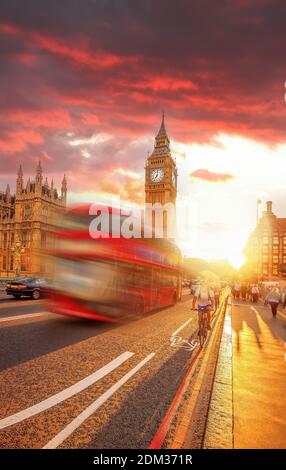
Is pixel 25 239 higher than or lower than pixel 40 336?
higher

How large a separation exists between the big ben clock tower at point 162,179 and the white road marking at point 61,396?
98.9 meters

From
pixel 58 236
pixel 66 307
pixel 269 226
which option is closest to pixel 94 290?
pixel 66 307

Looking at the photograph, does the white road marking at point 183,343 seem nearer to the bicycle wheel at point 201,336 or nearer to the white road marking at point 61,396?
the bicycle wheel at point 201,336

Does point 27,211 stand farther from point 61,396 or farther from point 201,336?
point 61,396

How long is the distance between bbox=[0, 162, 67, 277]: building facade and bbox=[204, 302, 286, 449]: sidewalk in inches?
2481

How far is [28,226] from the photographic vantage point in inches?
2817

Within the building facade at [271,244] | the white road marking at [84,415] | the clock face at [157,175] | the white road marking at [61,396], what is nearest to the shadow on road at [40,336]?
the white road marking at [61,396]

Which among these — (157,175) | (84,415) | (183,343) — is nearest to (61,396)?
(84,415)

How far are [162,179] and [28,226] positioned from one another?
5375 cm

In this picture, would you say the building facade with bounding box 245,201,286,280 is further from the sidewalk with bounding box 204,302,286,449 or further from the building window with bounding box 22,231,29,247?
the sidewalk with bounding box 204,302,286,449

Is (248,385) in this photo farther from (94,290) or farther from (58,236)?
(58,236)

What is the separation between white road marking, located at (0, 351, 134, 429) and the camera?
13.6ft

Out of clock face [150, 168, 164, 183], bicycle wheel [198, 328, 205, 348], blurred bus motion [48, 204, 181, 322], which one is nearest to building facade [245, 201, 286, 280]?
clock face [150, 168, 164, 183]

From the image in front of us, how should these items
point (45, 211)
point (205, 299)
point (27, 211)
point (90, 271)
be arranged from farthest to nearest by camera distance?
point (45, 211), point (27, 211), point (90, 271), point (205, 299)
